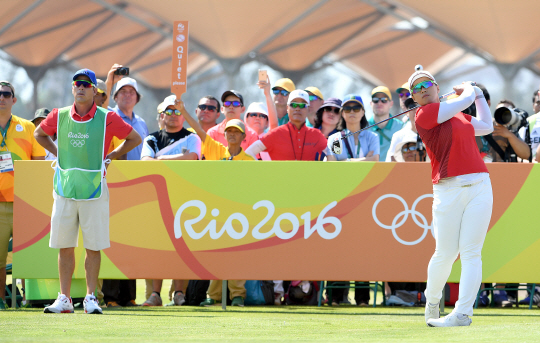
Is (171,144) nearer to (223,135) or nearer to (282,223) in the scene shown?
(223,135)

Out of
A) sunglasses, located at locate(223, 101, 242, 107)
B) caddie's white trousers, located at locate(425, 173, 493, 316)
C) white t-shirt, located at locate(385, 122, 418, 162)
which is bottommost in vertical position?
caddie's white trousers, located at locate(425, 173, 493, 316)

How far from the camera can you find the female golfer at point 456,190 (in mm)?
5031

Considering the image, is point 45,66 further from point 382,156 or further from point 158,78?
point 382,156

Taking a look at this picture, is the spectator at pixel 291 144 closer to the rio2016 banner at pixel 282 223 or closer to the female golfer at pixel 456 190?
the rio2016 banner at pixel 282 223

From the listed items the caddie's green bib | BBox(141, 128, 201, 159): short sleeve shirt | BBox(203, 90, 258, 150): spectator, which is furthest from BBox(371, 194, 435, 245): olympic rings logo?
the caddie's green bib

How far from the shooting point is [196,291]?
7445mm

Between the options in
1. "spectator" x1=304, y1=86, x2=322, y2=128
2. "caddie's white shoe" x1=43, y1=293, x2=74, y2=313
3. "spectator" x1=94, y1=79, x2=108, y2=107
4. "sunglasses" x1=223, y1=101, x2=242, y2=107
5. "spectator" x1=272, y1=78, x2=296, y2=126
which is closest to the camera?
"caddie's white shoe" x1=43, y1=293, x2=74, y2=313

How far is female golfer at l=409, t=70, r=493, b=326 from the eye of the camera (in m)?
5.03

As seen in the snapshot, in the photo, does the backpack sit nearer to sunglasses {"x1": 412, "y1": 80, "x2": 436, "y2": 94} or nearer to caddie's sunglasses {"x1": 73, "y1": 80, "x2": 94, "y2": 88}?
caddie's sunglasses {"x1": 73, "y1": 80, "x2": 94, "y2": 88}

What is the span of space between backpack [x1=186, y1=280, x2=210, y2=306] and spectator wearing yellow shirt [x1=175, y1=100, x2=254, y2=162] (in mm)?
1305

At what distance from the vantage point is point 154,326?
516cm

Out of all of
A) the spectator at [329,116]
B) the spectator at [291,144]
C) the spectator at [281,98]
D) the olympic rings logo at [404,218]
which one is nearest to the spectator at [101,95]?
the spectator at [291,144]

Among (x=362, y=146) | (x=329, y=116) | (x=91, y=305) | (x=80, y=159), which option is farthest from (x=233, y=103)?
(x=91, y=305)

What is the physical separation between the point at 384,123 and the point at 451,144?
3173 mm
